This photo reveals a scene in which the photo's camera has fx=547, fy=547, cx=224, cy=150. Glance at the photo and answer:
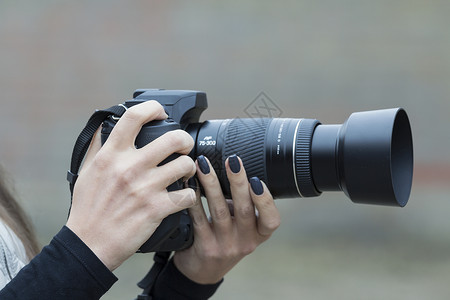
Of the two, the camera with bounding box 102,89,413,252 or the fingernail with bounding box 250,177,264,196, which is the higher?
the camera with bounding box 102,89,413,252

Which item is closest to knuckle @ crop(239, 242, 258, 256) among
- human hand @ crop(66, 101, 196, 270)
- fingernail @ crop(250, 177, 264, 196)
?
fingernail @ crop(250, 177, 264, 196)

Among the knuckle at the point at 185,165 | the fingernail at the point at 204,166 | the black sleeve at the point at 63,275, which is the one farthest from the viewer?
the fingernail at the point at 204,166

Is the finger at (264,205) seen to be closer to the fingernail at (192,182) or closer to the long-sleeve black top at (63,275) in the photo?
the fingernail at (192,182)

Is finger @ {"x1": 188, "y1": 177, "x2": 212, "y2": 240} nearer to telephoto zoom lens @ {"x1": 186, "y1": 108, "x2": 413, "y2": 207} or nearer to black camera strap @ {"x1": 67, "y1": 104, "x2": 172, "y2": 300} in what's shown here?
telephoto zoom lens @ {"x1": 186, "y1": 108, "x2": 413, "y2": 207}

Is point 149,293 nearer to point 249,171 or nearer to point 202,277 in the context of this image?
point 202,277

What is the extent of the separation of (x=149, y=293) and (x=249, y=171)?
0.86 feet

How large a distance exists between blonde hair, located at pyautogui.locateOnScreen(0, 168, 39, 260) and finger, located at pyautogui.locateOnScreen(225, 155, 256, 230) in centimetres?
31

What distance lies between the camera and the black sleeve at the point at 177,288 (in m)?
0.85

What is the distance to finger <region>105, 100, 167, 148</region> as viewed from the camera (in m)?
0.61

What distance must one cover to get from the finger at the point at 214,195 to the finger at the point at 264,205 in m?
0.05

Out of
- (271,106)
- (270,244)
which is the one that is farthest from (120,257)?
(270,244)

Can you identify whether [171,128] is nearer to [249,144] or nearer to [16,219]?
[249,144]

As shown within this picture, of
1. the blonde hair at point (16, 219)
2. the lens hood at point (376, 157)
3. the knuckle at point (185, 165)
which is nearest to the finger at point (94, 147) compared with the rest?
the knuckle at point (185, 165)

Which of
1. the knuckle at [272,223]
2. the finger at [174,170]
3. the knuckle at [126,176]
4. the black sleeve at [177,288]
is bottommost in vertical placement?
the black sleeve at [177,288]
